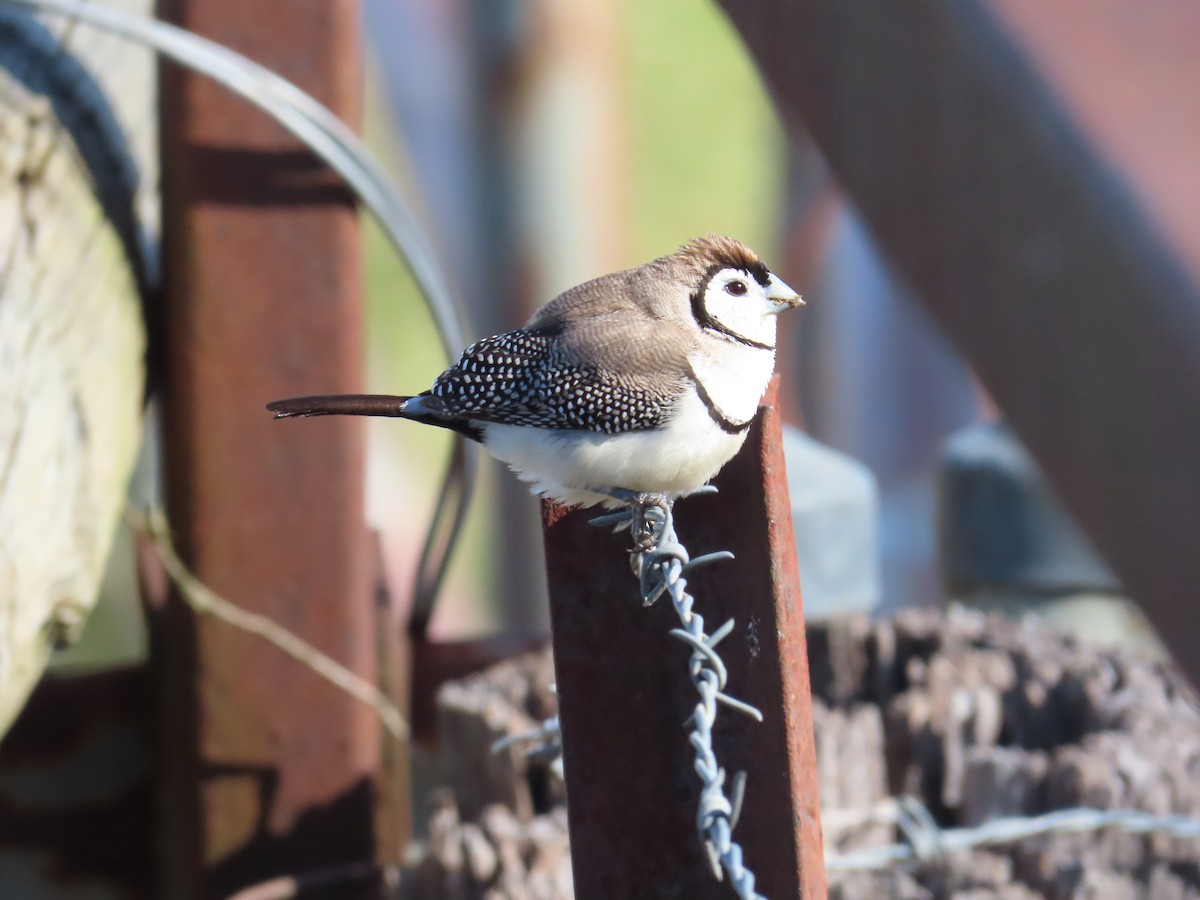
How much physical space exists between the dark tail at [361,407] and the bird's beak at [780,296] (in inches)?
9.4

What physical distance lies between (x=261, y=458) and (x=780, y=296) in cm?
78

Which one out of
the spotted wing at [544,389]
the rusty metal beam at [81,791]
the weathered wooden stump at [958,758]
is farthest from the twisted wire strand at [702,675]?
the rusty metal beam at [81,791]

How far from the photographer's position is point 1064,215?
0.75m

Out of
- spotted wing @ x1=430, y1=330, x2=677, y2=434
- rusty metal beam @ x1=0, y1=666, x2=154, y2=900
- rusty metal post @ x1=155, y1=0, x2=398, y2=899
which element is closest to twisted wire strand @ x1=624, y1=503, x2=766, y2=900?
spotted wing @ x1=430, y1=330, x2=677, y2=434

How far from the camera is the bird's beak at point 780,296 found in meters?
0.96

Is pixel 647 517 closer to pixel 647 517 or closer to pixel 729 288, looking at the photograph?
pixel 647 517

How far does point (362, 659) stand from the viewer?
5.25ft

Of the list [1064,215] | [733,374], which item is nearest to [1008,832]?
[733,374]

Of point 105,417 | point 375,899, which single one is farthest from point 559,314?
point 375,899

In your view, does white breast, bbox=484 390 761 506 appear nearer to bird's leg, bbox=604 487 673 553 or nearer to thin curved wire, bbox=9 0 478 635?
bird's leg, bbox=604 487 673 553

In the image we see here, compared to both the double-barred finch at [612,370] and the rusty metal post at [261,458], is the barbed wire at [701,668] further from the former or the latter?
the rusty metal post at [261,458]

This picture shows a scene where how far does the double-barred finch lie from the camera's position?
914 millimetres

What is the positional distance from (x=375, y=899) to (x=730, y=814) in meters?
0.94

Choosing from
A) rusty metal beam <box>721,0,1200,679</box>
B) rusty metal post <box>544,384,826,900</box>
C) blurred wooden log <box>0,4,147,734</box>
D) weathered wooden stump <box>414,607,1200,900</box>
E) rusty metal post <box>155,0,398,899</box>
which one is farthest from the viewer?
rusty metal post <box>155,0,398,899</box>
